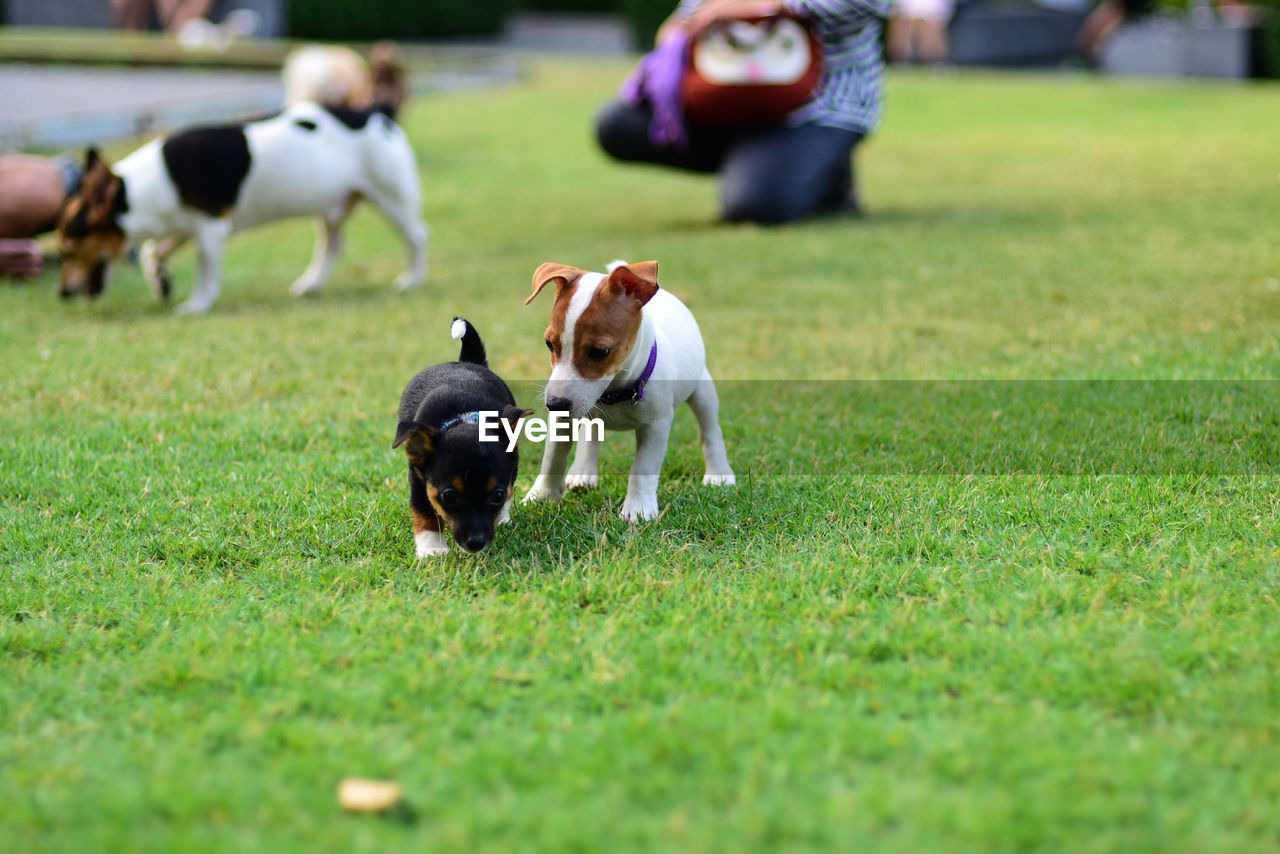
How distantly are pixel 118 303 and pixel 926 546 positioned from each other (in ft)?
18.1

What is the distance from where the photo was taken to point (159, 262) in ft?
24.4

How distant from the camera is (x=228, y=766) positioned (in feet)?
8.44

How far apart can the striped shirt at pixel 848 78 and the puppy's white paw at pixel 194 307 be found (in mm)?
4867

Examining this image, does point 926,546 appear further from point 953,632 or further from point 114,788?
point 114,788

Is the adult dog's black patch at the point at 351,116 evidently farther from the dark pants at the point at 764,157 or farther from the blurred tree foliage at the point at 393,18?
the blurred tree foliage at the point at 393,18

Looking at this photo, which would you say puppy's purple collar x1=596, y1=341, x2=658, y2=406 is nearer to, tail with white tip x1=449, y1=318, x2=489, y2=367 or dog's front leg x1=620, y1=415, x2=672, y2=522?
dog's front leg x1=620, y1=415, x2=672, y2=522

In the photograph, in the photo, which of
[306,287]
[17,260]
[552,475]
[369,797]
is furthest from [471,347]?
[17,260]

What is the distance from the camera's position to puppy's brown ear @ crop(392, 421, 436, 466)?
3.43 meters

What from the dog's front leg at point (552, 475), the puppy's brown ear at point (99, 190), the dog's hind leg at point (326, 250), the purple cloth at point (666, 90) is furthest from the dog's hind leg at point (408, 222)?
the dog's front leg at point (552, 475)

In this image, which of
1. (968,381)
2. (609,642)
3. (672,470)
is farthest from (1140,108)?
(609,642)

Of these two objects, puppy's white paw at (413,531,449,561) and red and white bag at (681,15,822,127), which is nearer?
puppy's white paw at (413,531,449,561)

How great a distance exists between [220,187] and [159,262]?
722 millimetres

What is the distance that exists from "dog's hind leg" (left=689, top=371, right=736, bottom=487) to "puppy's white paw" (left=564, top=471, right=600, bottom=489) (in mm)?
390

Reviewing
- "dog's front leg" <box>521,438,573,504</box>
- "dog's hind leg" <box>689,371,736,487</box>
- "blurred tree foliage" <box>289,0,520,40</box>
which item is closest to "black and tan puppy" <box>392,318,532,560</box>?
"dog's front leg" <box>521,438,573,504</box>
